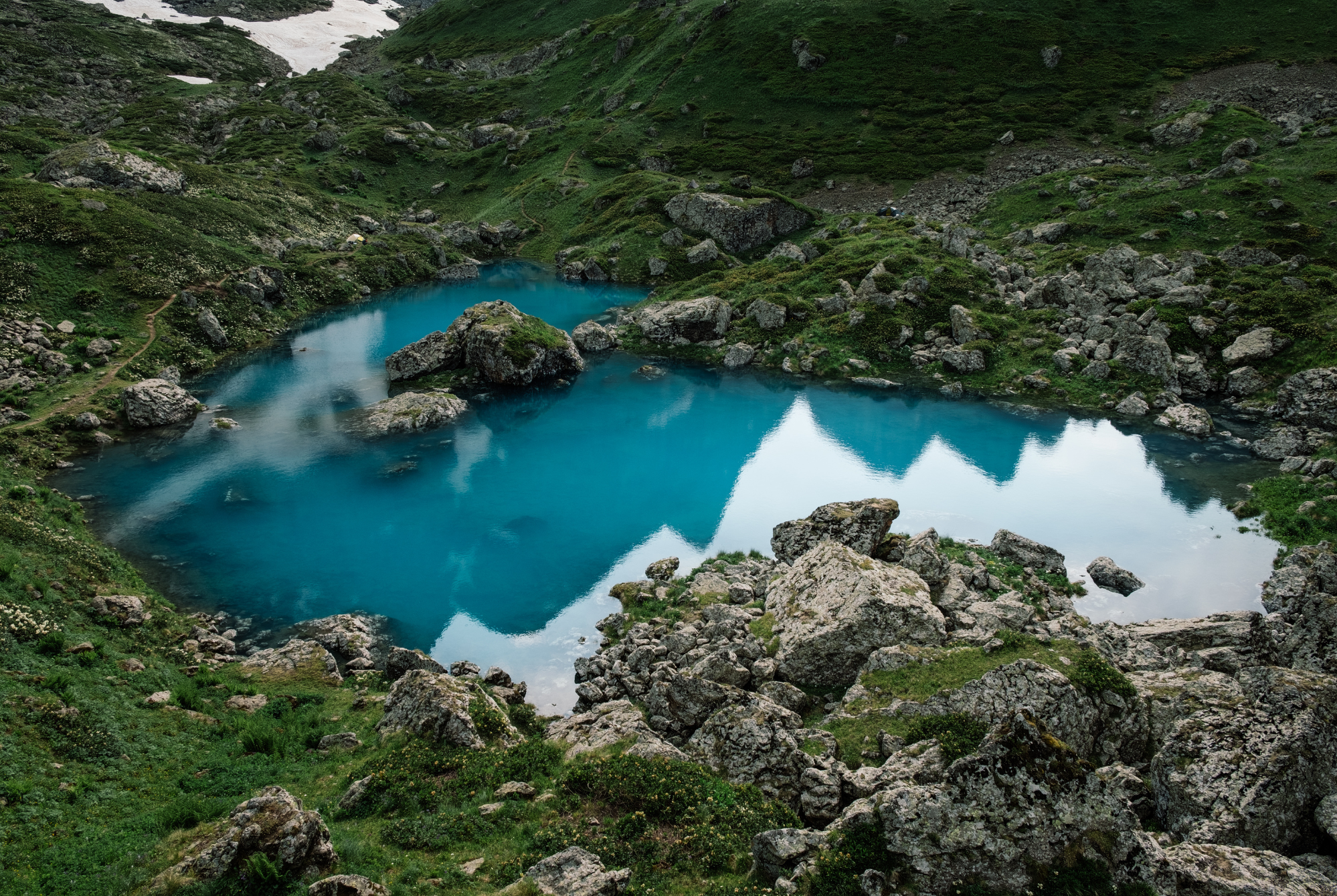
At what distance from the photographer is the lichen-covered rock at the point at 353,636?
33.7 meters

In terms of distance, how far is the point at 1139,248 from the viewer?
267 ft

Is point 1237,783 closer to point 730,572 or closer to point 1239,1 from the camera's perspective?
point 730,572

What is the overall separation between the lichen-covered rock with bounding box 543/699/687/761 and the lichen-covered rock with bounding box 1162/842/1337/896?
523 inches

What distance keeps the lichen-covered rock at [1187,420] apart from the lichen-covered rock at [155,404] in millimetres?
86781

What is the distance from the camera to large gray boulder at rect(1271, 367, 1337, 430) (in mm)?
51938

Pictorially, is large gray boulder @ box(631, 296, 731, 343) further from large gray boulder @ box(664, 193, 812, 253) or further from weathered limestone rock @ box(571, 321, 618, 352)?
large gray boulder @ box(664, 193, 812, 253)

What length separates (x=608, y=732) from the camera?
23719mm

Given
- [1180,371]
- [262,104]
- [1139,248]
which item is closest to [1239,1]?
[1139,248]

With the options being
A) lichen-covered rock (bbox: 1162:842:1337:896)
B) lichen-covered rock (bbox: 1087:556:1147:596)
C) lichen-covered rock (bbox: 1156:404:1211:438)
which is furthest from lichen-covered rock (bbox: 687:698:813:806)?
lichen-covered rock (bbox: 1156:404:1211:438)

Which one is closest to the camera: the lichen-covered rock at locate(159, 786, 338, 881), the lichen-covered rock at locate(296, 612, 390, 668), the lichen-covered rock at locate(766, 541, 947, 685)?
the lichen-covered rock at locate(159, 786, 338, 881)

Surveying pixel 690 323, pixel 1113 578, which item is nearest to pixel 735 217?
pixel 690 323

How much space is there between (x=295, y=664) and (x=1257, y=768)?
36616 millimetres

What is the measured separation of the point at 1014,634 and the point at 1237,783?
8.85 m

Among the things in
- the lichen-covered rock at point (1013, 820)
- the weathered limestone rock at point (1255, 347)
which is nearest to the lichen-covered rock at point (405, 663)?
the lichen-covered rock at point (1013, 820)
